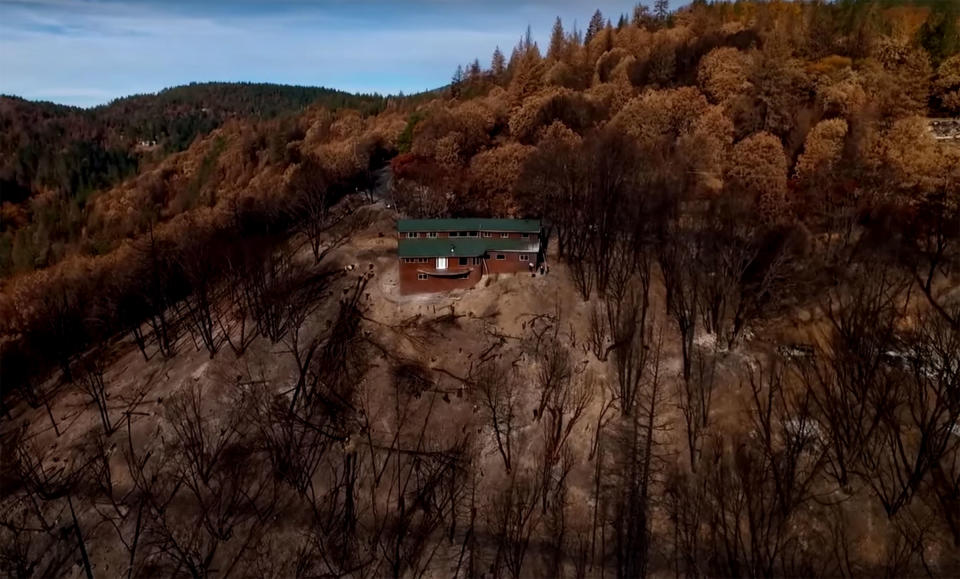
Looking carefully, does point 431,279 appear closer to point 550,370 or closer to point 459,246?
point 459,246

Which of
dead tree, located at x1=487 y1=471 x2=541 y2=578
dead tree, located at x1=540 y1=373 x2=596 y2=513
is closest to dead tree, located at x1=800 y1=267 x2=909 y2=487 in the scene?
dead tree, located at x1=540 y1=373 x2=596 y2=513

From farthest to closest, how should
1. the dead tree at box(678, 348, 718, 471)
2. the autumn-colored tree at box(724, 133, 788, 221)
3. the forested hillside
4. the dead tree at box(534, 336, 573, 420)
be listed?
the autumn-colored tree at box(724, 133, 788, 221)
the dead tree at box(534, 336, 573, 420)
the dead tree at box(678, 348, 718, 471)
the forested hillside

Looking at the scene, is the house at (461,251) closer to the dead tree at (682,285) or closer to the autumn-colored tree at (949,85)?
the dead tree at (682,285)

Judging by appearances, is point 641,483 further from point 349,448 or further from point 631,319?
point 349,448

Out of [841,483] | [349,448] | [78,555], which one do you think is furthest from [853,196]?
[78,555]

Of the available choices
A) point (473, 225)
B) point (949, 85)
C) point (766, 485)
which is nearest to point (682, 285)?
point (766, 485)

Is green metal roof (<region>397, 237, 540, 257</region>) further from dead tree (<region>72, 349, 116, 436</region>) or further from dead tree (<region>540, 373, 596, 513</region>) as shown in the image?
dead tree (<region>72, 349, 116, 436</region>)
